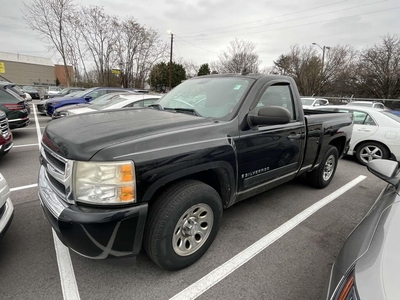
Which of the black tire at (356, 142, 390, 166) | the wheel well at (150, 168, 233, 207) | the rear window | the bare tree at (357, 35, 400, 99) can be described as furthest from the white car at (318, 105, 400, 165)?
the bare tree at (357, 35, 400, 99)

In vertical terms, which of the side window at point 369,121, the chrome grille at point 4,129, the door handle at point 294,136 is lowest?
the chrome grille at point 4,129

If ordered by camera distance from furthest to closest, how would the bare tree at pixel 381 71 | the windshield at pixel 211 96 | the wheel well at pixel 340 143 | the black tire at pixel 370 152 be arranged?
1. the bare tree at pixel 381 71
2. the black tire at pixel 370 152
3. the wheel well at pixel 340 143
4. the windshield at pixel 211 96

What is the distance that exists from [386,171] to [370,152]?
5.07m

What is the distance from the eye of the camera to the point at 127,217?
170 centimetres

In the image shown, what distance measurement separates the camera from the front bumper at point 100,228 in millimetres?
1645

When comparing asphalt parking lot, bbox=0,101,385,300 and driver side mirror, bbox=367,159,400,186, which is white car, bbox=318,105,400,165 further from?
driver side mirror, bbox=367,159,400,186

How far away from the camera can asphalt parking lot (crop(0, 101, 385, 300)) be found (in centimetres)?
196

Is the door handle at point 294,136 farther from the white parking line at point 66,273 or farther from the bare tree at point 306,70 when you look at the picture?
the bare tree at point 306,70

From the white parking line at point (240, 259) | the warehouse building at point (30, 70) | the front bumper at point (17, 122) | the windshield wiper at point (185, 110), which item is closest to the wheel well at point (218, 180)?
the white parking line at point (240, 259)

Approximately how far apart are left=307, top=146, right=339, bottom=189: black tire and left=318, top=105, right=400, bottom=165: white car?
2482mm

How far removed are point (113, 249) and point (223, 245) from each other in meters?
1.29

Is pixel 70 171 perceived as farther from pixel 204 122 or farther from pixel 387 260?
pixel 387 260

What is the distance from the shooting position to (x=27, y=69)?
68000mm

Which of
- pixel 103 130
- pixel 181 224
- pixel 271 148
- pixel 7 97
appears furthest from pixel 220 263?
pixel 7 97
